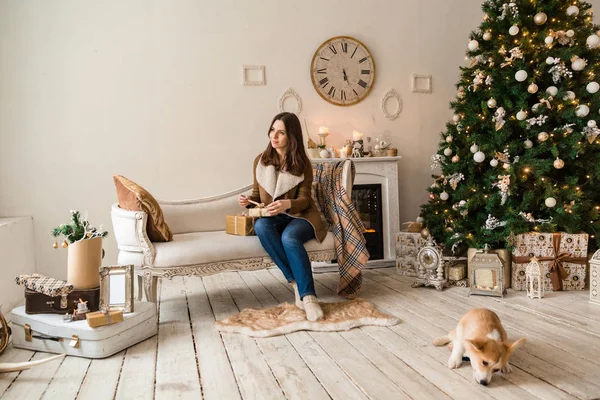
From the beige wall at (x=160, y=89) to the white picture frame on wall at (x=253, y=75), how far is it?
2.1 inches

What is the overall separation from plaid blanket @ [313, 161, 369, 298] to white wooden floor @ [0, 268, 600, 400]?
1.08 ft

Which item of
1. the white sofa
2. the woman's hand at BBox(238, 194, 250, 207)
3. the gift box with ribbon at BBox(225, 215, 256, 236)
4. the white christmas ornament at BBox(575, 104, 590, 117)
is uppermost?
the white christmas ornament at BBox(575, 104, 590, 117)

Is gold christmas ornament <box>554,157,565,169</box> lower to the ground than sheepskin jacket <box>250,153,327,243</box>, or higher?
higher

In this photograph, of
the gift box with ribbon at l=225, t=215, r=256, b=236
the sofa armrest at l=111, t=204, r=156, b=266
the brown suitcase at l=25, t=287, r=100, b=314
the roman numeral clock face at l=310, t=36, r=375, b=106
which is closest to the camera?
the brown suitcase at l=25, t=287, r=100, b=314

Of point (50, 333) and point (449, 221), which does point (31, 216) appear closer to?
point (50, 333)

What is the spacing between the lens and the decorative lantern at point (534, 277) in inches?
128

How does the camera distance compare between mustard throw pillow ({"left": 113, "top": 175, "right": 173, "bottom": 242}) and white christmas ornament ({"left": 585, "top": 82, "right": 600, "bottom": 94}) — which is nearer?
mustard throw pillow ({"left": 113, "top": 175, "right": 173, "bottom": 242})

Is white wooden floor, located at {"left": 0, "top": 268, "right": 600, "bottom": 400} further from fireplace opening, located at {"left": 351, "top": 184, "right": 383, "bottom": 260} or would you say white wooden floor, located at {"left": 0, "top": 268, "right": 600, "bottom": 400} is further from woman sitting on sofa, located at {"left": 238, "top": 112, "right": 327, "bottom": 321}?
fireplace opening, located at {"left": 351, "top": 184, "right": 383, "bottom": 260}

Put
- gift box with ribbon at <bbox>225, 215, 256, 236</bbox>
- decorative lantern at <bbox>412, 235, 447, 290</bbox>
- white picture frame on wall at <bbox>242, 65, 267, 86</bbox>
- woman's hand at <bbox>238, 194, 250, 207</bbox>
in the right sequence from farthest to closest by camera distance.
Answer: white picture frame on wall at <bbox>242, 65, 267, 86</bbox>
decorative lantern at <bbox>412, 235, 447, 290</bbox>
woman's hand at <bbox>238, 194, 250, 207</bbox>
gift box with ribbon at <bbox>225, 215, 256, 236</bbox>

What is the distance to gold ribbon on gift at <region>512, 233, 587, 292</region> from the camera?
3432 mm

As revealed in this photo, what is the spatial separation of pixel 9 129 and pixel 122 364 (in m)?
2.64

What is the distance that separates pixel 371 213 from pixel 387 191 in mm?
250

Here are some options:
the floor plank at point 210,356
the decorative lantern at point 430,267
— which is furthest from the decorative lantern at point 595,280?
the floor plank at point 210,356

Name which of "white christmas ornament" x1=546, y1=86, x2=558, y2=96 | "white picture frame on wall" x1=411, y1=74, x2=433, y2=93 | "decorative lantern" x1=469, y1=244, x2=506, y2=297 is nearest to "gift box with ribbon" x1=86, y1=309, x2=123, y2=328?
"decorative lantern" x1=469, y1=244, x2=506, y2=297
